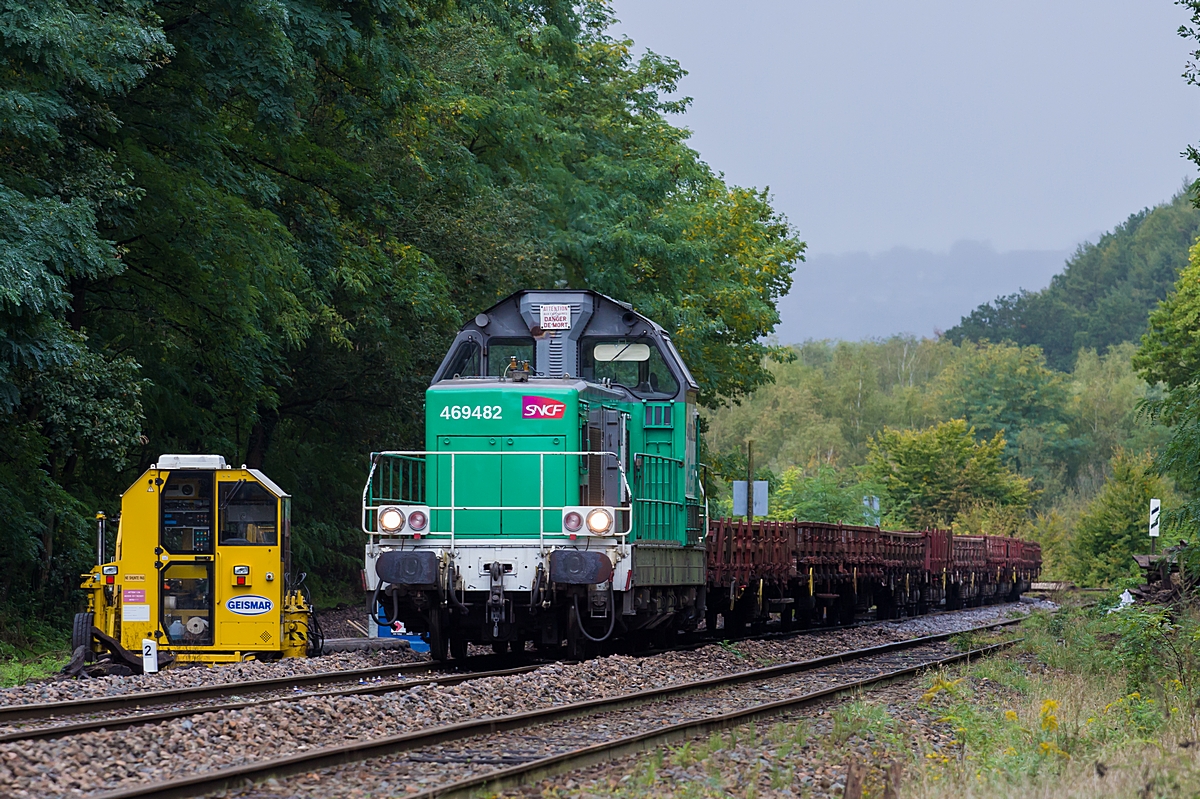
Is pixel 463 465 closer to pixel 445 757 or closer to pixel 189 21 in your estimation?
pixel 445 757

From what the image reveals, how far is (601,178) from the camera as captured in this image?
3847 centimetres

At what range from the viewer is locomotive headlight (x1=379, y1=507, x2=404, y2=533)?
14617 millimetres

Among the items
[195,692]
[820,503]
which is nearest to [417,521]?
[195,692]

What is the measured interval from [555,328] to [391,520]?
3006mm

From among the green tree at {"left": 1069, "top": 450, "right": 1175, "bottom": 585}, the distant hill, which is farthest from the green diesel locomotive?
the distant hill

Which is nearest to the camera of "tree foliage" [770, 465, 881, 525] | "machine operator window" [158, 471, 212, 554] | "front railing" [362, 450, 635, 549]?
"front railing" [362, 450, 635, 549]

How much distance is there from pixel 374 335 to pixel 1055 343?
124 m

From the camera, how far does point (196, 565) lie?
16078 mm

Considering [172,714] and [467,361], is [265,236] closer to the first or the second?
[467,361]

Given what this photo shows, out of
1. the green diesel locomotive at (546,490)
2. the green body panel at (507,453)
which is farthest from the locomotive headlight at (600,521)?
the green body panel at (507,453)

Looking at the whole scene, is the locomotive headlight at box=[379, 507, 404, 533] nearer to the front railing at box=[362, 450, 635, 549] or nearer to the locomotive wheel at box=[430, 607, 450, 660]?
the front railing at box=[362, 450, 635, 549]

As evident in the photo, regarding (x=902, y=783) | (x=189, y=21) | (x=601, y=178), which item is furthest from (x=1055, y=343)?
(x=902, y=783)

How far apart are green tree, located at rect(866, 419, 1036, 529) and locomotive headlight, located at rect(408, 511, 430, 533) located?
2126 inches

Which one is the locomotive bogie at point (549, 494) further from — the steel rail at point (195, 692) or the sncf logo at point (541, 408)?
the steel rail at point (195, 692)
